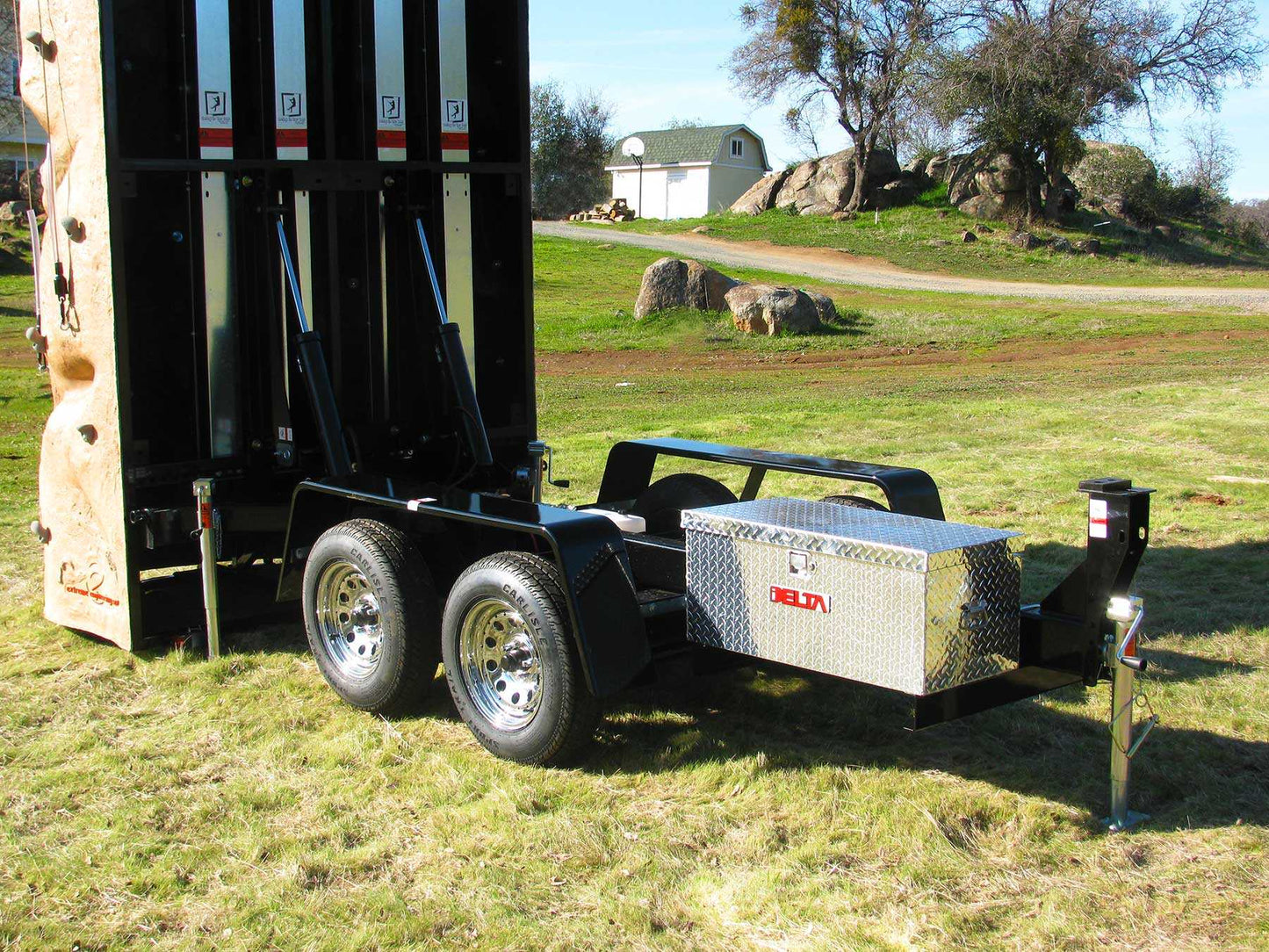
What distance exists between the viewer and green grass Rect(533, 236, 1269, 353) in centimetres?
2183

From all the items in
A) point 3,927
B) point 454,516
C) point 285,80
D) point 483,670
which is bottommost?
point 3,927

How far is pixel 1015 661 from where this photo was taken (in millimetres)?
4375

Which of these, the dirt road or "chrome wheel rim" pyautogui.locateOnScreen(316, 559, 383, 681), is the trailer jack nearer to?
"chrome wheel rim" pyautogui.locateOnScreen(316, 559, 383, 681)

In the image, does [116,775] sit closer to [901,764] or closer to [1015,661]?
[901,764]

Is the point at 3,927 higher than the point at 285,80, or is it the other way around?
the point at 285,80

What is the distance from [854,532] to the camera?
4.37 metres

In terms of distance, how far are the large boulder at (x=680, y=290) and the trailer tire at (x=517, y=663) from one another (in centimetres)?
1856

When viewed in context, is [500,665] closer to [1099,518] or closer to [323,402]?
[323,402]

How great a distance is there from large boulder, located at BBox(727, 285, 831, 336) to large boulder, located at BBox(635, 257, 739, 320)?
2.63 feet

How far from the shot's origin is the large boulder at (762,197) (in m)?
47.1

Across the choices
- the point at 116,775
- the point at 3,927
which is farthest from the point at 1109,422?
the point at 3,927

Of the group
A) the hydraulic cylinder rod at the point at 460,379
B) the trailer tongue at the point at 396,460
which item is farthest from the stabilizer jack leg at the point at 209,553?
the hydraulic cylinder rod at the point at 460,379

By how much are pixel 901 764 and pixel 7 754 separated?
330 cm

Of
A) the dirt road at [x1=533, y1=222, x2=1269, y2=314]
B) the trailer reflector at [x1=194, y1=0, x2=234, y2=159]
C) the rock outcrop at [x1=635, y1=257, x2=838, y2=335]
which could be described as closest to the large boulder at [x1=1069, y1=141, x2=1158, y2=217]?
the dirt road at [x1=533, y1=222, x2=1269, y2=314]
